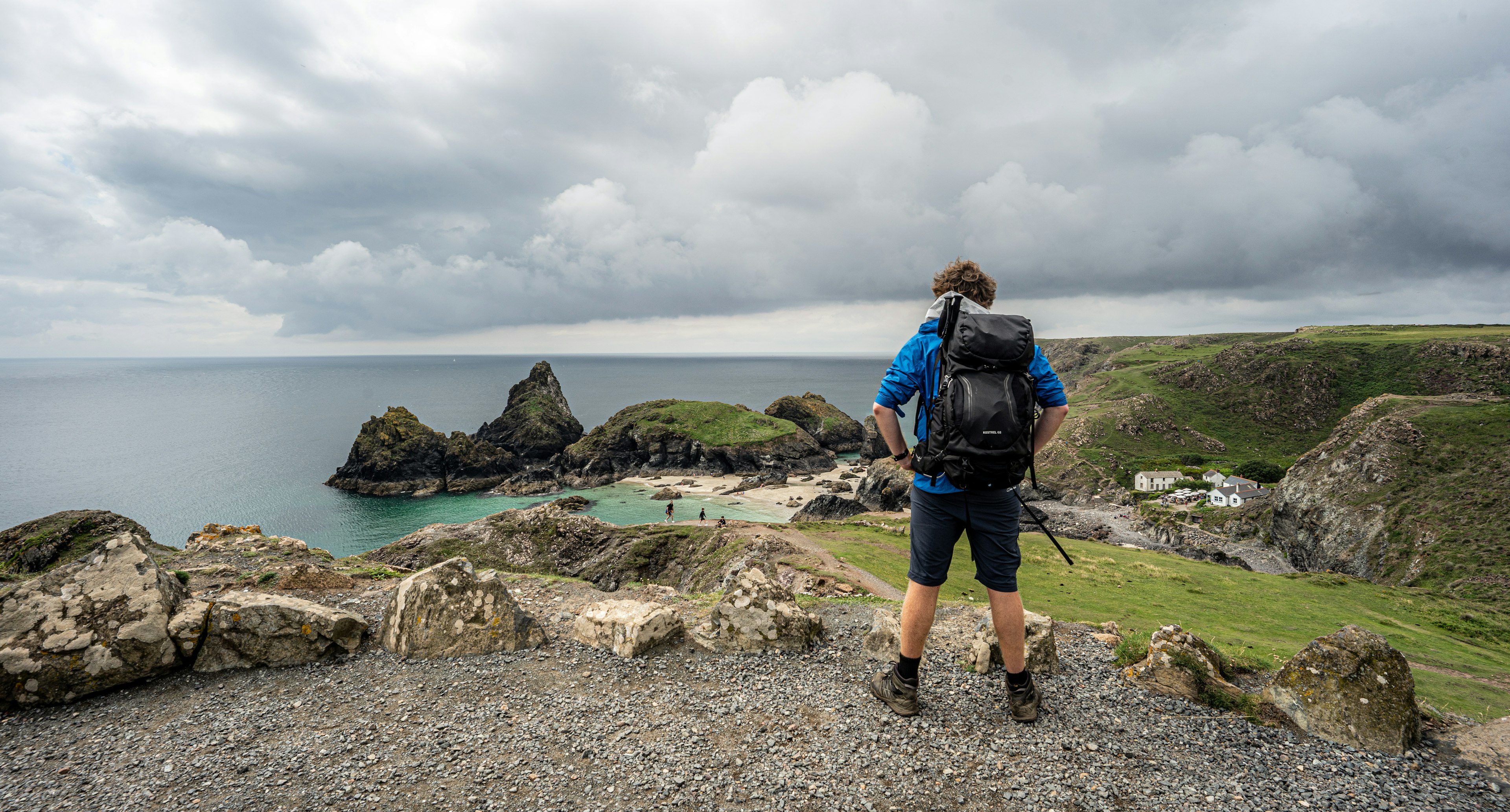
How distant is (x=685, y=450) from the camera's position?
9144cm

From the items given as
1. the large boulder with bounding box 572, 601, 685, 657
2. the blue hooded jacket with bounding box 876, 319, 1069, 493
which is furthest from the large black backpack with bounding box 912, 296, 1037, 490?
the large boulder with bounding box 572, 601, 685, 657

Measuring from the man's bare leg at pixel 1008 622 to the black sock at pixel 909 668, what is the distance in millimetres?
386

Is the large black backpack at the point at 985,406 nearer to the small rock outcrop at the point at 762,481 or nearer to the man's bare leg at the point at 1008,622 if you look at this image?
the man's bare leg at the point at 1008,622

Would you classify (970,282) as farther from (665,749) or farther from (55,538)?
(55,538)

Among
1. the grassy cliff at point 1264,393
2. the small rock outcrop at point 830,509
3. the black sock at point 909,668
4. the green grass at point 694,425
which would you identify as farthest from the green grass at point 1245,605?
the grassy cliff at point 1264,393

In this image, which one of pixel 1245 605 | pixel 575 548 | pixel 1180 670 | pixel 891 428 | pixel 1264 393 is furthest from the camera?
pixel 1264 393

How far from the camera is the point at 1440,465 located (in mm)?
43906

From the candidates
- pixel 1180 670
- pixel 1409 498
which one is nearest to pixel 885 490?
pixel 1409 498

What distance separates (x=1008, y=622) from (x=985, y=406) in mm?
2366

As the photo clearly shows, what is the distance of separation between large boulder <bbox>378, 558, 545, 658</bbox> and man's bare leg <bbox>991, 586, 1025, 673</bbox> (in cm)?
576

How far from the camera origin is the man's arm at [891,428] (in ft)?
16.7

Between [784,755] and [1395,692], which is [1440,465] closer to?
[1395,692]

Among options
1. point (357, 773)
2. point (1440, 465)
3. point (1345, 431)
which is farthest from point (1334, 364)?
point (357, 773)

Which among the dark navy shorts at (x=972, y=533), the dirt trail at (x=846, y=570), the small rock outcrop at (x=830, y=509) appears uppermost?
the dark navy shorts at (x=972, y=533)
